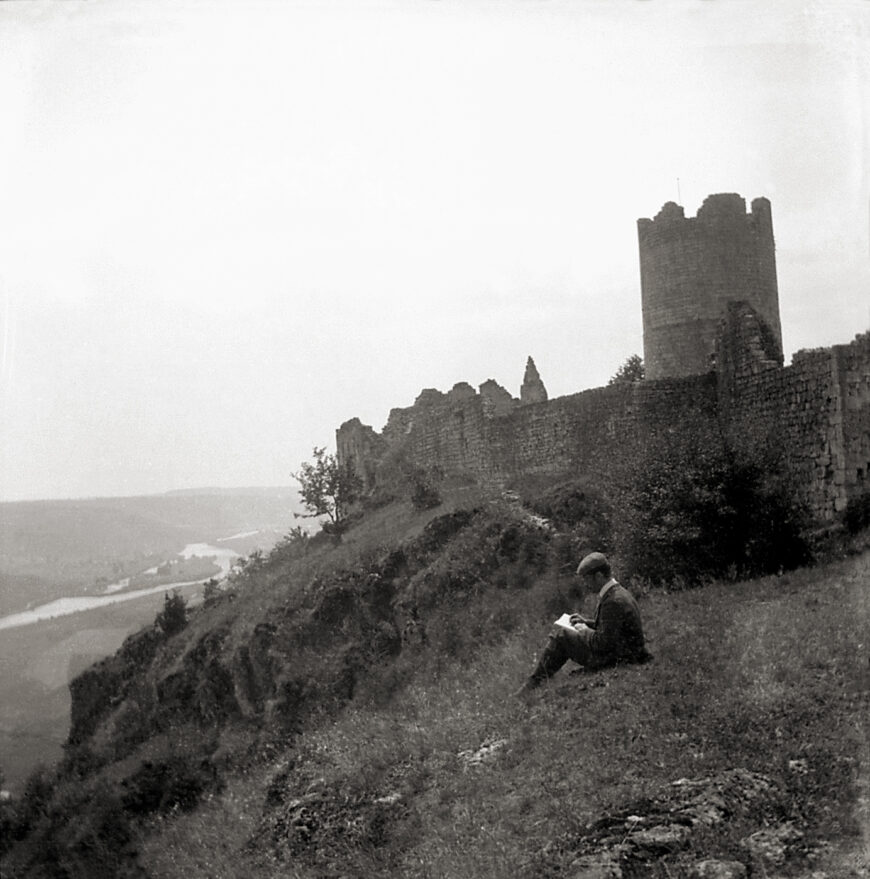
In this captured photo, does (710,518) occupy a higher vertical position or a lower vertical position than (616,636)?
higher

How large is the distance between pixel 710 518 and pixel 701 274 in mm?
15460

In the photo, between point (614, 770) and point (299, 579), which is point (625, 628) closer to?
point (614, 770)

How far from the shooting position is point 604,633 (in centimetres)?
1005

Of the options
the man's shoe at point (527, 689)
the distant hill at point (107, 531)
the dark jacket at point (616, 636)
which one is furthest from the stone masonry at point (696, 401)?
the distant hill at point (107, 531)

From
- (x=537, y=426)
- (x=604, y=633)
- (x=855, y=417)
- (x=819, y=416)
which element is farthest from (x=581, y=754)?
(x=537, y=426)

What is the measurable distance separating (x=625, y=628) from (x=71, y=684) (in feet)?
75.1

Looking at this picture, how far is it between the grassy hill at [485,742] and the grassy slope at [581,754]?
0.03 m

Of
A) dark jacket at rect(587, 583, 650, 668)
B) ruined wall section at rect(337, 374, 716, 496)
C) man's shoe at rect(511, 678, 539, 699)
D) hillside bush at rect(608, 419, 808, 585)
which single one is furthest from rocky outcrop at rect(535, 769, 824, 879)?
ruined wall section at rect(337, 374, 716, 496)

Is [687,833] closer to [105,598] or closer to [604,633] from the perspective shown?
[604,633]

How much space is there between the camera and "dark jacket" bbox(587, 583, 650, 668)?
9992 mm

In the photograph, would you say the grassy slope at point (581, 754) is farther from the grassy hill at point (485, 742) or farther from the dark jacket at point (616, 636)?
the dark jacket at point (616, 636)

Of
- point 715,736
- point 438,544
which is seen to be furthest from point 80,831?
point 715,736

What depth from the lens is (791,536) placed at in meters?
14.0

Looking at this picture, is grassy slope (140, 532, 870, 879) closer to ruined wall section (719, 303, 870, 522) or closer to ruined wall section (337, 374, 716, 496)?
ruined wall section (719, 303, 870, 522)
